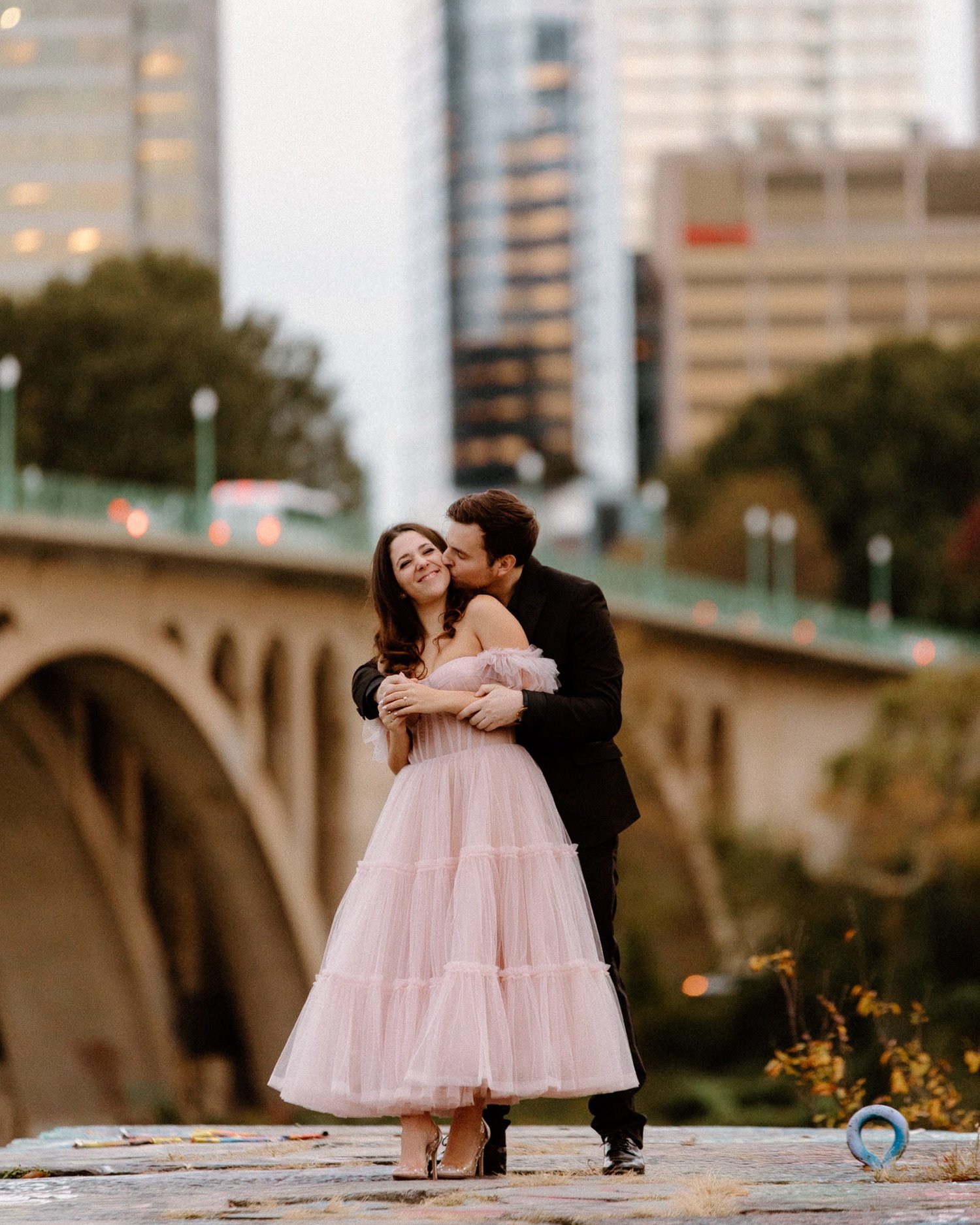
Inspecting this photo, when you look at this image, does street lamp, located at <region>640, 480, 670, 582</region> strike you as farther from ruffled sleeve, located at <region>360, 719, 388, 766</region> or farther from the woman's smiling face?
the woman's smiling face

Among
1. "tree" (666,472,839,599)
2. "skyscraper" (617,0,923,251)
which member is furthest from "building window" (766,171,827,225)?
"tree" (666,472,839,599)

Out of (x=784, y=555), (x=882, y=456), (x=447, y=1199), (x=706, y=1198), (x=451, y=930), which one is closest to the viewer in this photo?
(x=706, y=1198)

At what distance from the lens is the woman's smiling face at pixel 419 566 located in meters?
6.32

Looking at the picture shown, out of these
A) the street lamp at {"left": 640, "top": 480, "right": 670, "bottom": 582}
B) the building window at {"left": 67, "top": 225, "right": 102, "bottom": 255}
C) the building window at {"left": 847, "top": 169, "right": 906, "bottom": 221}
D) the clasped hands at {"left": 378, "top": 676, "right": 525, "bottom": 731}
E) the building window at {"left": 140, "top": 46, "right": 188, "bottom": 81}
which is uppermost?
the building window at {"left": 847, "top": 169, "right": 906, "bottom": 221}

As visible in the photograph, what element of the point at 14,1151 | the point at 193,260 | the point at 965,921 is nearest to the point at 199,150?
the point at 193,260

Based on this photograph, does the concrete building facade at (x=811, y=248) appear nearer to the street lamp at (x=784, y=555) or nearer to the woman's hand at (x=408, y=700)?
the street lamp at (x=784, y=555)

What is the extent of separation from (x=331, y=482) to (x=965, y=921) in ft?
79.3

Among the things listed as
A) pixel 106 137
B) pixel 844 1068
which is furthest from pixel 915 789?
pixel 844 1068

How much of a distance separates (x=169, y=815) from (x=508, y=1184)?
2584 cm

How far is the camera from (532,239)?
463 ft

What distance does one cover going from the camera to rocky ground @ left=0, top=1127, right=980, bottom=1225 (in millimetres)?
5074

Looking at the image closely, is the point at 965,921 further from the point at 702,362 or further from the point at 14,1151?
the point at 702,362

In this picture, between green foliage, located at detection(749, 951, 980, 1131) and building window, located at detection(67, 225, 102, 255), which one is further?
building window, located at detection(67, 225, 102, 255)

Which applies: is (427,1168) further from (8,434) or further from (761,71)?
(761,71)
